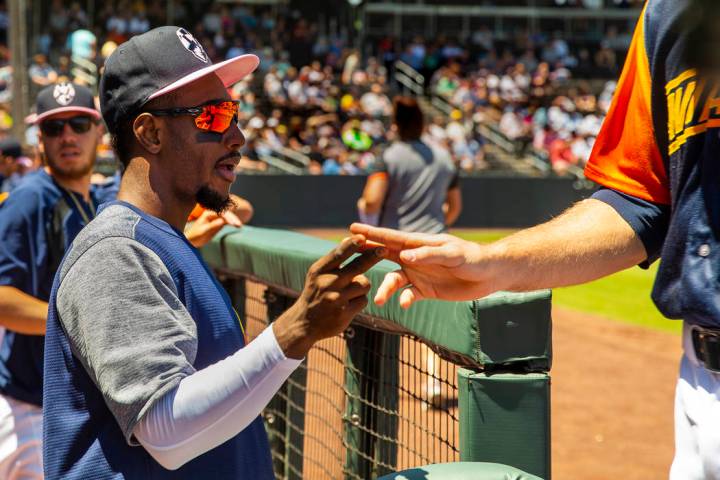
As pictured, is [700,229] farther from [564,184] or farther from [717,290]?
[564,184]

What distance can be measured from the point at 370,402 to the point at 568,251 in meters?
1.20

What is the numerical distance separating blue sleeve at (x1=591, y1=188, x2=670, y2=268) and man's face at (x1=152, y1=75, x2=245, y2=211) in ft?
3.09

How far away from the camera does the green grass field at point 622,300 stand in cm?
1155

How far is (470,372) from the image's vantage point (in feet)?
7.59

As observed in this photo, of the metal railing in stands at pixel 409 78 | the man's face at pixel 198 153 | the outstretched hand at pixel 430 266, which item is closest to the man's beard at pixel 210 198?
the man's face at pixel 198 153

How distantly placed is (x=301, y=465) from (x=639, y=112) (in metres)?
2.29

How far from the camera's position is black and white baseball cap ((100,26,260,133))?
7.07 feet

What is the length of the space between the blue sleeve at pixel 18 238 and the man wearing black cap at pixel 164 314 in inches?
57.0

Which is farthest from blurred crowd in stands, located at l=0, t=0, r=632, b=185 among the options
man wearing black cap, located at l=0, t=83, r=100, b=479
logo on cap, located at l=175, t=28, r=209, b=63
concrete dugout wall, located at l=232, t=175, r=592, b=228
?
logo on cap, located at l=175, t=28, r=209, b=63

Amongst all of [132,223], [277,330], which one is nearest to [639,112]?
[277,330]

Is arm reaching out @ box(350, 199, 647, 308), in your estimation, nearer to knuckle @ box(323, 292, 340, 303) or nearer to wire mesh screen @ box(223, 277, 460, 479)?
knuckle @ box(323, 292, 340, 303)

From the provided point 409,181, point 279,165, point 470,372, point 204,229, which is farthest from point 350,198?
point 470,372

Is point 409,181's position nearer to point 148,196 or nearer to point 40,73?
point 148,196

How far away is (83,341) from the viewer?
1857 mm
